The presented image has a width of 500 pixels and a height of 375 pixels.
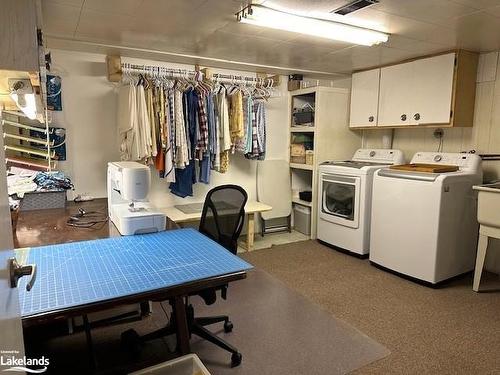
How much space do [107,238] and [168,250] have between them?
431mm

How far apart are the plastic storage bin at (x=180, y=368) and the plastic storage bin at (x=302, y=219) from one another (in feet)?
10.5

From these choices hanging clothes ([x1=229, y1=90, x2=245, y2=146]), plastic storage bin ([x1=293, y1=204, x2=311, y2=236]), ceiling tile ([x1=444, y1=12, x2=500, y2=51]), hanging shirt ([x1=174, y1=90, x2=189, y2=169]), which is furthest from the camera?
plastic storage bin ([x1=293, y1=204, x2=311, y2=236])

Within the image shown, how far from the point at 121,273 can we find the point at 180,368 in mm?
611

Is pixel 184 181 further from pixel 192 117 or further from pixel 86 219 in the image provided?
pixel 86 219

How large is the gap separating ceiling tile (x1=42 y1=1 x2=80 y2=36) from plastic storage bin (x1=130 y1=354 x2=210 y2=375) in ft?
7.38

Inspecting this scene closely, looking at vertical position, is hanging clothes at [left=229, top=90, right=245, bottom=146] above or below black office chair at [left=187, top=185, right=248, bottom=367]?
above

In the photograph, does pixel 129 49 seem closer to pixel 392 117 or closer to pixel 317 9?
pixel 317 9

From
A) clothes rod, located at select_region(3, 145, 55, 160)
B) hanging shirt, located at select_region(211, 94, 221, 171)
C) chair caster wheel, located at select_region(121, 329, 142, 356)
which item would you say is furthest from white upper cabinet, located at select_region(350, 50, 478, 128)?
clothes rod, located at select_region(3, 145, 55, 160)

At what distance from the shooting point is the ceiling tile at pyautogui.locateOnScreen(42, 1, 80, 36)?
2.22m

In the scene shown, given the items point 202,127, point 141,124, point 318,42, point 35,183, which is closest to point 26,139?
point 35,183

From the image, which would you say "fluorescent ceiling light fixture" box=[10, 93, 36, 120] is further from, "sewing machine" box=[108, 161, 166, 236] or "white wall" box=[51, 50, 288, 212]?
"white wall" box=[51, 50, 288, 212]

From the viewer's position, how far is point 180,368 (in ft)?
5.29

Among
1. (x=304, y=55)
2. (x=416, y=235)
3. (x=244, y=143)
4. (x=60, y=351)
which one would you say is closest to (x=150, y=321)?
(x=60, y=351)

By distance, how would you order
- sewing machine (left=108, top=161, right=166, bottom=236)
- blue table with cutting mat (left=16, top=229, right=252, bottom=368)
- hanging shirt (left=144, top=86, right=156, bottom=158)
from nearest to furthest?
blue table with cutting mat (left=16, top=229, right=252, bottom=368)
sewing machine (left=108, top=161, right=166, bottom=236)
hanging shirt (left=144, top=86, right=156, bottom=158)
